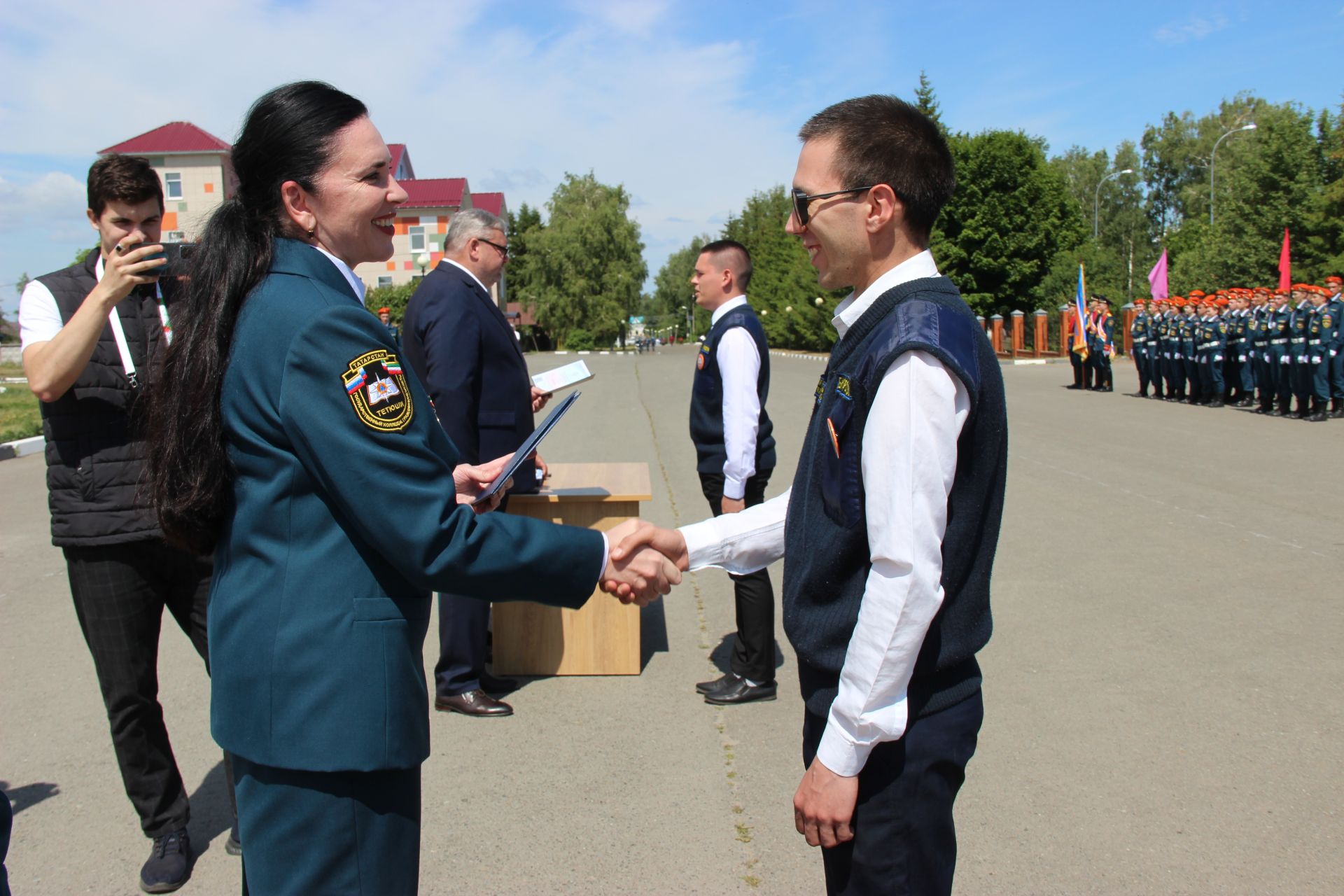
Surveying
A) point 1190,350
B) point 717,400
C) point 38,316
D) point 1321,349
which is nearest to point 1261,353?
point 1321,349

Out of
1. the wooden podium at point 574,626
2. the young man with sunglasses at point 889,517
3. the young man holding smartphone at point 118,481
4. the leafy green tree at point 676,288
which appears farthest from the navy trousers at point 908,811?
the leafy green tree at point 676,288

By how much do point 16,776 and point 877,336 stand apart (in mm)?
4130

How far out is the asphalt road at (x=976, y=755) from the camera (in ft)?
10.7

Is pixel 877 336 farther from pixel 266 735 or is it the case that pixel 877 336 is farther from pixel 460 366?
pixel 460 366

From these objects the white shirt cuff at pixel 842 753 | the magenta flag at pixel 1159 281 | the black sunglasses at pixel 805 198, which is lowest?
the white shirt cuff at pixel 842 753

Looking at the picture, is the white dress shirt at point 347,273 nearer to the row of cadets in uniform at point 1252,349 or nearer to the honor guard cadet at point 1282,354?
the row of cadets in uniform at point 1252,349

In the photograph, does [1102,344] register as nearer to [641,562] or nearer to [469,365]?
[469,365]

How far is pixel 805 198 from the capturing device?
204cm

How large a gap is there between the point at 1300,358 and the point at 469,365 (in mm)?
15837

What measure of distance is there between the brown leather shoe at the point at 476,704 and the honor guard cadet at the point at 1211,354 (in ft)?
59.3

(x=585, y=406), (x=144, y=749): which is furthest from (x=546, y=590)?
(x=585, y=406)

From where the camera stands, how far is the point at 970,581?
188 cm

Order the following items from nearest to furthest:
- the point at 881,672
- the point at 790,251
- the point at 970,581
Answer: the point at 881,672, the point at 970,581, the point at 790,251

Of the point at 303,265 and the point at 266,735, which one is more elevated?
the point at 303,265
